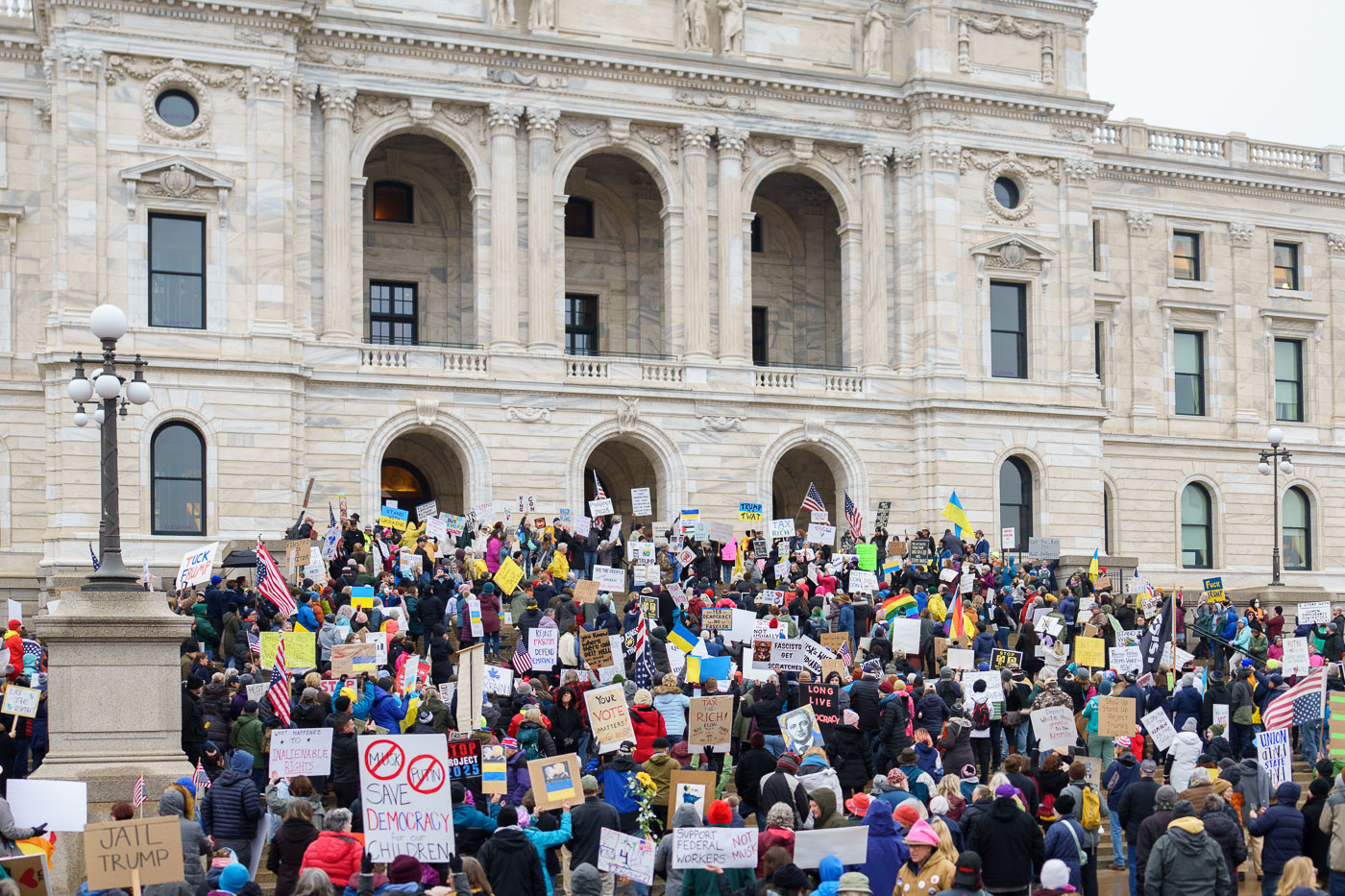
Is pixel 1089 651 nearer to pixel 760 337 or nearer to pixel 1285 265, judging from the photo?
pixel 760 337

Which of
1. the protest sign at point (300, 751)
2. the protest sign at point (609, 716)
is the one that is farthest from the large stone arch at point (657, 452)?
the protest sign at point (300, 751)

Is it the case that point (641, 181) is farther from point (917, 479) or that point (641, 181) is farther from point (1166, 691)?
point (1166, 691)

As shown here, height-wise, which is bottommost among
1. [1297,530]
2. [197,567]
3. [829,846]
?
[829,846]

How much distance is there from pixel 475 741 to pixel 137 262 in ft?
75.0

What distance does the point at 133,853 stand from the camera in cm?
1383

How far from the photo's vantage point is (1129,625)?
3312 centimetres

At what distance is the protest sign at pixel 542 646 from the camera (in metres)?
25.0

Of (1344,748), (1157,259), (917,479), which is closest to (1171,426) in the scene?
(1157,259)

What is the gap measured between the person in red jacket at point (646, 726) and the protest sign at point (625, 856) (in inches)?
184

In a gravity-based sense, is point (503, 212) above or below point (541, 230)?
above

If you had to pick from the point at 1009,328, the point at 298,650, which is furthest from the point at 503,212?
the point at 298,650

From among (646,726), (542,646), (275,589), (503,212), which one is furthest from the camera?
(503,212)

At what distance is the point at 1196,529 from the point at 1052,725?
34.4 metres

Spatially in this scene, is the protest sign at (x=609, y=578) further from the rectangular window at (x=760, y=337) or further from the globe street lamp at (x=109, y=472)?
the rectangular window at (x=760, y=337)
